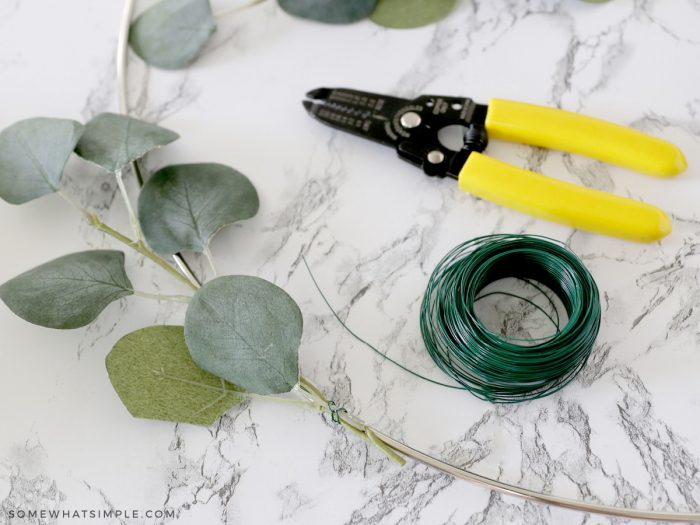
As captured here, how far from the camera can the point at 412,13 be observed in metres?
1.08

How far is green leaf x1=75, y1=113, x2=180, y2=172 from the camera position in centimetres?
94

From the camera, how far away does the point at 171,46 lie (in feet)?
3.50

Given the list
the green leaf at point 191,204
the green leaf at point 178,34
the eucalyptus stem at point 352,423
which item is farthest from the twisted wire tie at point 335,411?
the green leaf at point 178,34

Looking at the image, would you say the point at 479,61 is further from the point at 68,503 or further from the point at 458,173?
the point at 68,503

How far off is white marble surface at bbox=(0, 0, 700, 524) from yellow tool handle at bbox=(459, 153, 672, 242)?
0.03 meters

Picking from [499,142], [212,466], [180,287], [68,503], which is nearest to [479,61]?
[499,142]

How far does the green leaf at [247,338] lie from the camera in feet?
2.67

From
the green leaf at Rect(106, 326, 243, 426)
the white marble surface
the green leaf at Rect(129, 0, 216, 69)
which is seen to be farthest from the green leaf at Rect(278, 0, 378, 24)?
the green leaf at Rect(106, 326, 243, 426)

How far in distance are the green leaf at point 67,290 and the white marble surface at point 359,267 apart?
5cm

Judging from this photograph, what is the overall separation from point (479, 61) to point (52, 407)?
655 mm

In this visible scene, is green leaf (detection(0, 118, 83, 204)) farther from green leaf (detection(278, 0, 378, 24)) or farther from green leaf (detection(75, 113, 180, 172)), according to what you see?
green leaf (detection(278, 0, 378, 24))

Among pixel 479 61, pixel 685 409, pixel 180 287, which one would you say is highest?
pixel 479 61

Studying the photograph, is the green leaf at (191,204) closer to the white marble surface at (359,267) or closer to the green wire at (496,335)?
the white marble surface at (359,267)

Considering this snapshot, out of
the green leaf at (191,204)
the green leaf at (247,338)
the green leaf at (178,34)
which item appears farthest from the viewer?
the green leaf at (178,34)
